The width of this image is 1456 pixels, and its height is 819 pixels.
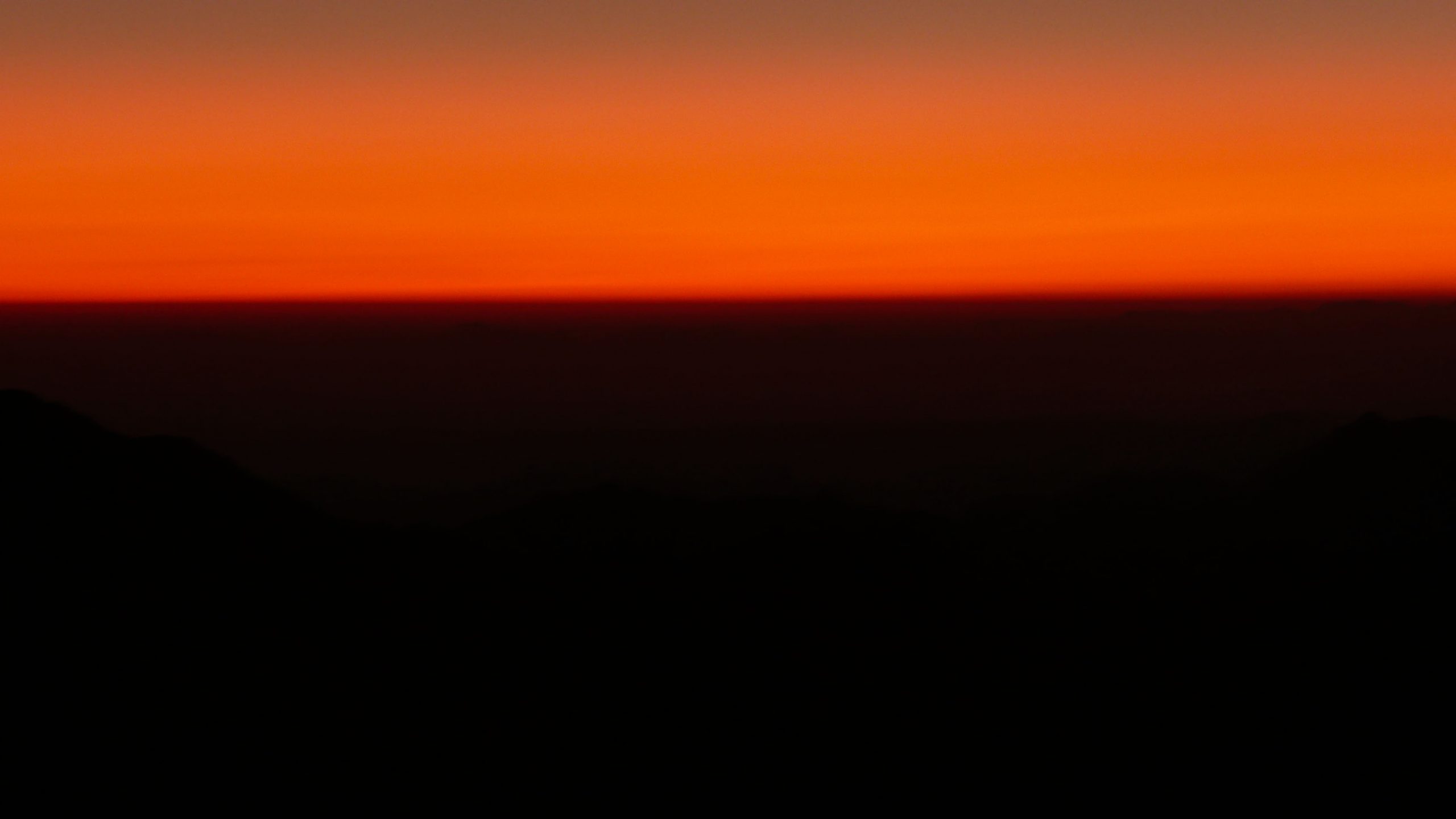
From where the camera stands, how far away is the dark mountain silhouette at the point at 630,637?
2077cm

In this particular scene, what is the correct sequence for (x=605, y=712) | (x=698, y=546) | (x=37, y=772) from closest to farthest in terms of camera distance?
(x=37, y=772) < (x=605, y=712) < (x=698, y=546)

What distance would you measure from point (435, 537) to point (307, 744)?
1077 centimetres

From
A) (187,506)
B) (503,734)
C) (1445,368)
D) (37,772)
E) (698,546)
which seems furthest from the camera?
(1445,368)

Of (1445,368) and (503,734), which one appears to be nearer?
(503,734)

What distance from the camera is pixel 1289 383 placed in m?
175

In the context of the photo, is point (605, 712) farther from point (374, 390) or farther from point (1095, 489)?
point (374, 390)

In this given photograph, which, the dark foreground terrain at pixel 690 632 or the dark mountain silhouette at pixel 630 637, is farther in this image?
the dark mountain silhouette at pixel 630 637

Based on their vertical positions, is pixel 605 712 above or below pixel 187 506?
below

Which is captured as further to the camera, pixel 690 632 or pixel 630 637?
pixel 690 632

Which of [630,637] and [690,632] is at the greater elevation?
[630,637]

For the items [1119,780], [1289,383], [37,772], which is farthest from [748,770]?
[1289,383]

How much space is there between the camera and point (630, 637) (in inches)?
1019

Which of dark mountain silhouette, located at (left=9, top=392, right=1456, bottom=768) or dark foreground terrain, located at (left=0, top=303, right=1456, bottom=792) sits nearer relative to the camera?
dark foreground terrain, located at (left=0, top=303, right=1456, bottom=792)

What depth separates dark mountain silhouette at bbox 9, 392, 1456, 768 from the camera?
A: 20.8m
